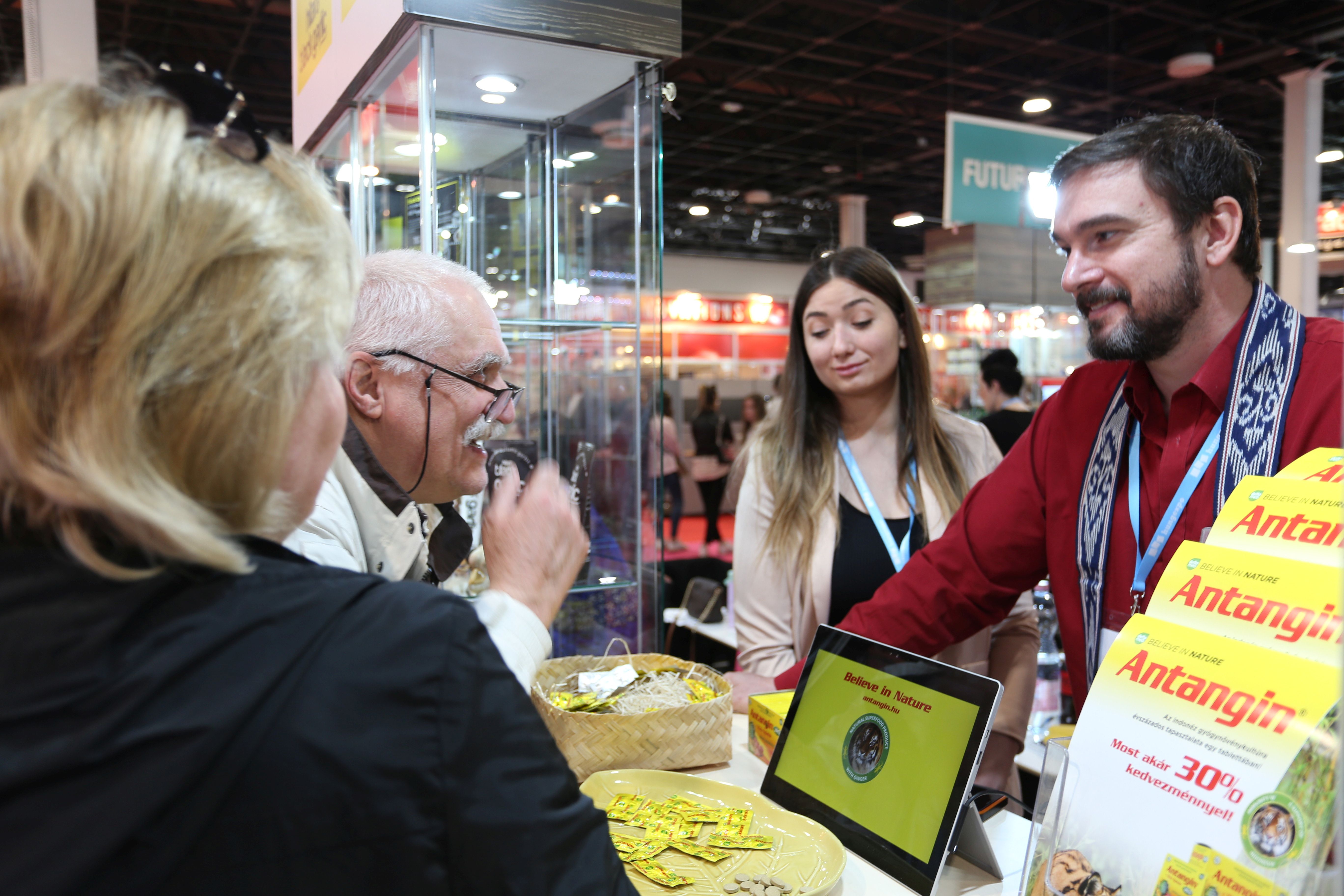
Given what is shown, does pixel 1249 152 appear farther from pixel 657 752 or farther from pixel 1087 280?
pixel 657 752

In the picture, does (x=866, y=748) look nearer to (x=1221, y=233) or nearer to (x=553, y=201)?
(x=1221, y=233)

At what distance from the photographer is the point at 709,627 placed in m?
3.77

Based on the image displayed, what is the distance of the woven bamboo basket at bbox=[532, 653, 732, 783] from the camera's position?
1419 millimetres

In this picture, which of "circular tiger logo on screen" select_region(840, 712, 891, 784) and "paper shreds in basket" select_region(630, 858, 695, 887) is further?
"circular tiger logo on screen" select_region(840, 712, 891, 784)

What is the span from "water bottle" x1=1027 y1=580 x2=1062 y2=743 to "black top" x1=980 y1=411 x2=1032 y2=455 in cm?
135

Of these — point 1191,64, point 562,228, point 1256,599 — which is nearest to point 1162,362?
point 1256,599

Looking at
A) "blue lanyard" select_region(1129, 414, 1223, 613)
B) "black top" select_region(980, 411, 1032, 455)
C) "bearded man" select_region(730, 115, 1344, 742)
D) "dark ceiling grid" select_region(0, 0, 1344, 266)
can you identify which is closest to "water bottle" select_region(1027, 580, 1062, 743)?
"black top" select_region(980, 411, 1032, 455)

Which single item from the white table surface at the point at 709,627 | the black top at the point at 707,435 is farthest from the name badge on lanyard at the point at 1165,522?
the black top at the point at 707,435

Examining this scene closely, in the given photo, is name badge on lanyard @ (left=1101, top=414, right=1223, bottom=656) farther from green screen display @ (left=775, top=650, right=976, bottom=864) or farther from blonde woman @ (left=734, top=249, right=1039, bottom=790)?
blonde woman @ (left=734, top=249, right=1039, bottom=790)

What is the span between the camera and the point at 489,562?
47.8 inches

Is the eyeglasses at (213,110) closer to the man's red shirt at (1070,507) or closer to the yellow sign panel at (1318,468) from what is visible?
the yellow sign panel at (1318,468)

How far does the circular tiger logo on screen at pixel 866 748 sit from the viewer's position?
124 cm

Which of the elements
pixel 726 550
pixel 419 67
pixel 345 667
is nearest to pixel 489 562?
pixel 345 667

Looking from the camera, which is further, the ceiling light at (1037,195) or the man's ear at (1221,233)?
the ceiling light at (1037,195)
